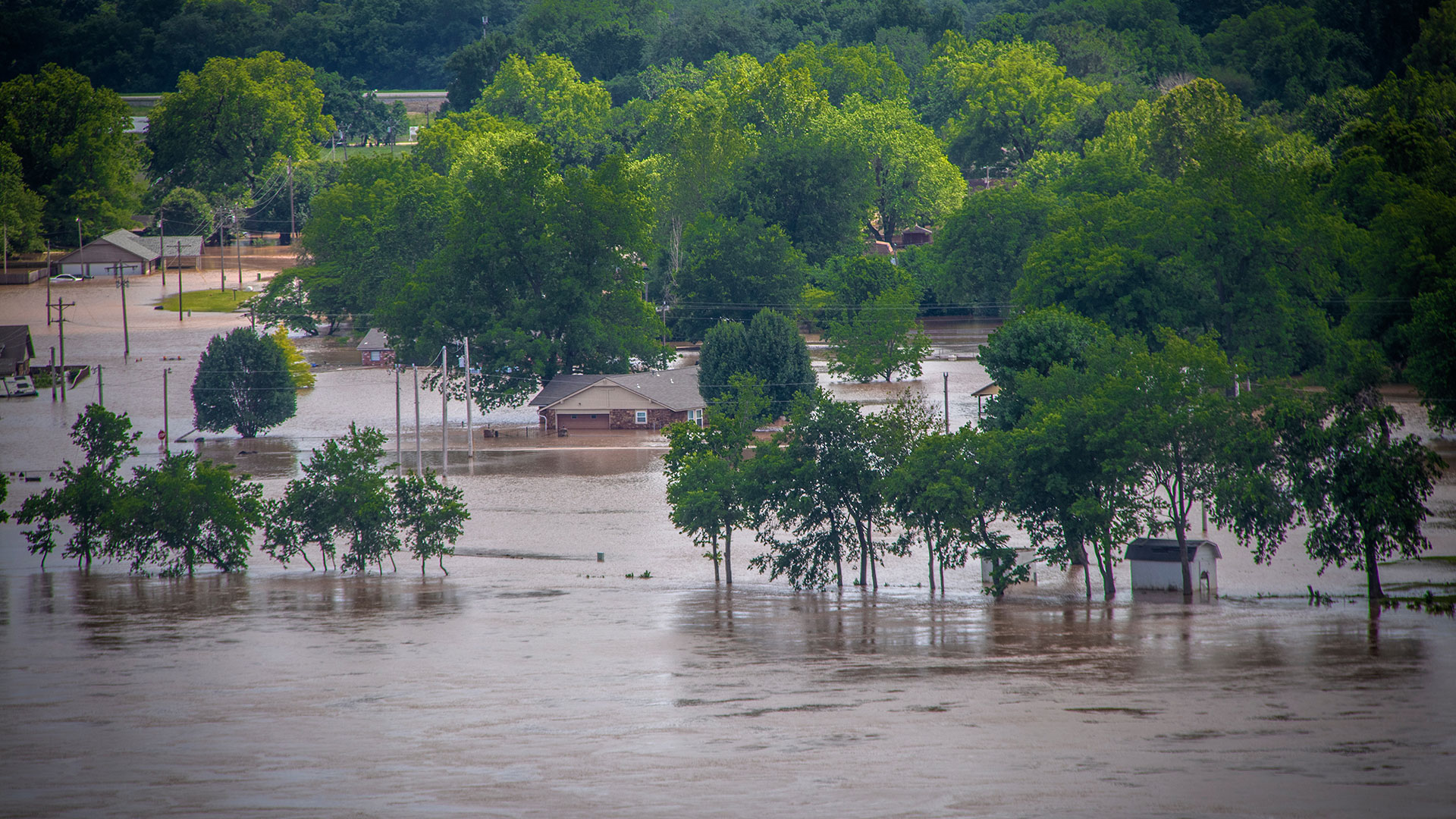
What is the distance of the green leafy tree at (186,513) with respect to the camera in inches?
1526

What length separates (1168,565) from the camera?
118 feet

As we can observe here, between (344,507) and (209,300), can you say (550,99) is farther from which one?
(344,507)

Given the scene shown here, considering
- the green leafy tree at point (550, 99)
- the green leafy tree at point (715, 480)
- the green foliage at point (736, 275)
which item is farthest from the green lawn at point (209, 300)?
the green leafy tree at point (715, 480)

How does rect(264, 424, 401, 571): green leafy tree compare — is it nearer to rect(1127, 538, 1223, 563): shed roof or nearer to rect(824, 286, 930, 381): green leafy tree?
rect(1127, 538, 1223, 563): shed roof

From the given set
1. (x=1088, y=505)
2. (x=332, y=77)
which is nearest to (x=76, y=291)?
(x=332, y=77)

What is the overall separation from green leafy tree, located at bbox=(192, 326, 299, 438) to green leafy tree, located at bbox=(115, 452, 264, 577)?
2439cm

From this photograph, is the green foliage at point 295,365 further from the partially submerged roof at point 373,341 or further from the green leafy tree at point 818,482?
the green leafy tree at point 818,482

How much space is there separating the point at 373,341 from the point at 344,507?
46.2 metres

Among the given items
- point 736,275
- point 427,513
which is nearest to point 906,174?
point 736,275

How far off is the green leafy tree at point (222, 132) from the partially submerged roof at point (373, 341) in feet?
136

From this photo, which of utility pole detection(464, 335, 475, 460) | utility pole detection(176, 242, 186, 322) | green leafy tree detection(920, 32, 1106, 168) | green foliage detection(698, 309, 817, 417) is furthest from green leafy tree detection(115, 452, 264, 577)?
green leafy tree detection(920, 32, 1106, 168)

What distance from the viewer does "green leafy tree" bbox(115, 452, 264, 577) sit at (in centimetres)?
3875

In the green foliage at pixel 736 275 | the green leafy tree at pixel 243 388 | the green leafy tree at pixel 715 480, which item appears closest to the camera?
the green leafy tree at pixel 715 480

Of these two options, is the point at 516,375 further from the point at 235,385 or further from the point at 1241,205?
the point at 1241,205
